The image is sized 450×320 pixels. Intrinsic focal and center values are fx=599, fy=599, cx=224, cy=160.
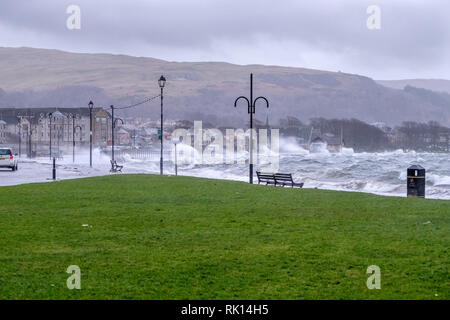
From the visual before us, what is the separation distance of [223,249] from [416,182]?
15537 millimetres

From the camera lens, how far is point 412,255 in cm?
932

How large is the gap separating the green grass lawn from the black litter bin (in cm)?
631

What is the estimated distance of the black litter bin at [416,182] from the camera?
2331 cm

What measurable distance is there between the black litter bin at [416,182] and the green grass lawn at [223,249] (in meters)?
6.31

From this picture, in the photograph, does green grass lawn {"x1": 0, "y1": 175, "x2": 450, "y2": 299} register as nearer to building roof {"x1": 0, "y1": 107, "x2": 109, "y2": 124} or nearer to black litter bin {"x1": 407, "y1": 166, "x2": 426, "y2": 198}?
black litter bin {"x1": 407, "y1": 166, "x2": 426, "y2": 198}

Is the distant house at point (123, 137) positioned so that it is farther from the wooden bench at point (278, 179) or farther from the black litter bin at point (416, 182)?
the black litter bin at point (416, 182)

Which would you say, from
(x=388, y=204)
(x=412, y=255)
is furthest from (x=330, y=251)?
(x=388, y=204)

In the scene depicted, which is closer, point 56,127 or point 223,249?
point 223,249

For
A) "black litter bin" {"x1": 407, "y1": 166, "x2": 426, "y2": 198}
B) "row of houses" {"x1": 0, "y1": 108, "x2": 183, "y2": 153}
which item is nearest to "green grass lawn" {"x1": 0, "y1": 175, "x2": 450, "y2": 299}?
"black litter bin" {"x1": 407, "y1": 166, "x2": 426, "y2": 198}

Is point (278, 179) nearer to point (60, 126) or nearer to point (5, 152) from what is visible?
point (5, 152)

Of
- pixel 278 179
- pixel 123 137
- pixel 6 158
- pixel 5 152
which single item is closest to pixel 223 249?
pixel 278 179

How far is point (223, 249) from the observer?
9.81m

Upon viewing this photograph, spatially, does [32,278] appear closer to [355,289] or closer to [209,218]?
[355,289]
